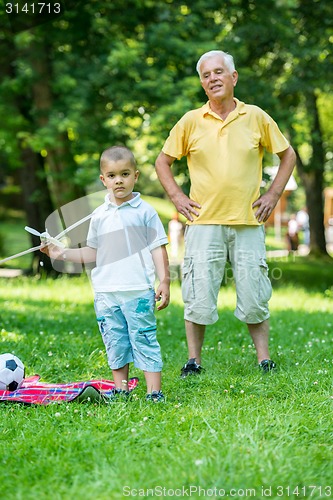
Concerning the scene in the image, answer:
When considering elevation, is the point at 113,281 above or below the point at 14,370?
above

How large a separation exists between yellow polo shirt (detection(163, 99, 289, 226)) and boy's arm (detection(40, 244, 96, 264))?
904mm

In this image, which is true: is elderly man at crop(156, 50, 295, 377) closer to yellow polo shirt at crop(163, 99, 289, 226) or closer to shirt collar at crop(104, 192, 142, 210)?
yellow polo shirt at crop(163, 99, 289, 226)

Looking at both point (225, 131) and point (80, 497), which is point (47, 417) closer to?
point (80, 497)

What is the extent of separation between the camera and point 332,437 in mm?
3531

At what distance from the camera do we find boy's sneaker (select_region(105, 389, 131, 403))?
4213 mm

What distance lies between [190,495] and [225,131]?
281 centimetres

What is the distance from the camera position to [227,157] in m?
4.95

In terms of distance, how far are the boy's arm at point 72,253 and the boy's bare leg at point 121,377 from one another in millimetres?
692

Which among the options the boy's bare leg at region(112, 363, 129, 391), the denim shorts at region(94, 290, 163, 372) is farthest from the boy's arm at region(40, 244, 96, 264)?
the boy's bare leg at region(112, 363, 129, 391)

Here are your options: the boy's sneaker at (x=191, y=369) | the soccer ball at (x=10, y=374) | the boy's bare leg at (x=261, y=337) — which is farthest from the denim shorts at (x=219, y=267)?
the soccer ball at (x=10, y=374)

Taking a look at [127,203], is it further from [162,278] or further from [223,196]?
[223,196]

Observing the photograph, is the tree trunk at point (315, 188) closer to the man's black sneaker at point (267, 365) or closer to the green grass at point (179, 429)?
the green grass at point (179, 429)

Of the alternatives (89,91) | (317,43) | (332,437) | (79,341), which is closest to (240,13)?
(317,43)

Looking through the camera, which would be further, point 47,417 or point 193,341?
point 193,341
